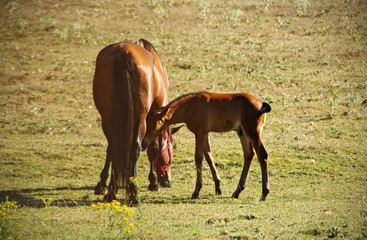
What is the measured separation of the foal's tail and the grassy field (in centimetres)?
57

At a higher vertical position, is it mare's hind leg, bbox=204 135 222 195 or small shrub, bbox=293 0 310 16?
small shrub, bbox=293 0 310 16

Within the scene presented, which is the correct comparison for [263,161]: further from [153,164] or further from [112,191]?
[112,191]

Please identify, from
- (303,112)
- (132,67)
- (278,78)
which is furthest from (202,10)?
(132,67)

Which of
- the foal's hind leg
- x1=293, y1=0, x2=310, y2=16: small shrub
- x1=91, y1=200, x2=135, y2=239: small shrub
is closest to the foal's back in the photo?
the foal's hind leg

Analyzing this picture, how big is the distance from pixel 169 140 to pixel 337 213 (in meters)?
4.37

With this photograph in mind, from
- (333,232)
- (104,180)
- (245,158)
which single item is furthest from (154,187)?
(333,232)

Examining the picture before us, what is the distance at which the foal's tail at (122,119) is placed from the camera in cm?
801

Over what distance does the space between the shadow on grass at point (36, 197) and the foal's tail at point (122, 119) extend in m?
1.27

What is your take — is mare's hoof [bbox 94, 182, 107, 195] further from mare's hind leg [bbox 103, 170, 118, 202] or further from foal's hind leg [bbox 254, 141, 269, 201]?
foal's hind leg [bbox 254, 141, 269, 201]

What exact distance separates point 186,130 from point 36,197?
24.2 ft

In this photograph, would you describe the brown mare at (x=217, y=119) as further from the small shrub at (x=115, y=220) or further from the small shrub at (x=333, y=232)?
the small shrub at (x=333, y=232)

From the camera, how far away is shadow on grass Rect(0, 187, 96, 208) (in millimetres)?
8991

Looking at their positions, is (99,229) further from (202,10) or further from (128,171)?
(202,10)

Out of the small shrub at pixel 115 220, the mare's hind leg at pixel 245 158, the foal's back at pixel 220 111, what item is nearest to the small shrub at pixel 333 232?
the small shrub at pixel 115 220
